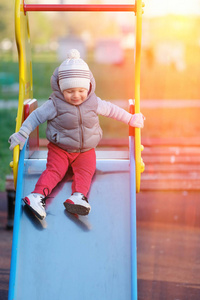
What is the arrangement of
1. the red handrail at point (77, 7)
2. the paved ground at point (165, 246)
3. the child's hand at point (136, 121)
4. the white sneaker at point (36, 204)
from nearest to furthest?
1. the white sneaker at point (36, 204)
2. the child's hand at point (136, 121)
3. the red handrail at point (77, 7)
4. the paved ground at point (165, 246)

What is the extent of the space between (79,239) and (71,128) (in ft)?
2.43

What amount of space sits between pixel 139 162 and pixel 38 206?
0.73 m

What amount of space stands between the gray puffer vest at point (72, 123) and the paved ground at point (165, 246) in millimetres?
1238

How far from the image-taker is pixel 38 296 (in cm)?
312

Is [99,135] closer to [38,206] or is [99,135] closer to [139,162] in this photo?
[139,162]

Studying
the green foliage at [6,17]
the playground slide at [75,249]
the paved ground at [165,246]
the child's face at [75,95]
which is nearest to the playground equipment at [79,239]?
the playground slide at [75,249]

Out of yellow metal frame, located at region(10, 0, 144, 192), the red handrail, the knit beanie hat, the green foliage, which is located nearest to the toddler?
the knit beanie hat

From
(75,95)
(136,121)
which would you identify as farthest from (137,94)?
(75,95)

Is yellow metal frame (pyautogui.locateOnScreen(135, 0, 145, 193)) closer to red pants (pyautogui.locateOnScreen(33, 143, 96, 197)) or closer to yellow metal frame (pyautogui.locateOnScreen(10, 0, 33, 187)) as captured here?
red pants (pyautogui.locateOnScreen(33, 143, 96, 197))

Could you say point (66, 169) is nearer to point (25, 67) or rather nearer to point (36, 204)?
point (36, 204)

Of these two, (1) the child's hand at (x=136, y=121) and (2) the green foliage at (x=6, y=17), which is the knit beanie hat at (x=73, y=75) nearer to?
(1) the child's hand at (x=136, y=121)

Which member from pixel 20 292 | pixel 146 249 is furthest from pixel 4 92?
pixel 20 292

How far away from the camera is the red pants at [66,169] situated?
11.2 feet

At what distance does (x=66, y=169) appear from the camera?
354cm
